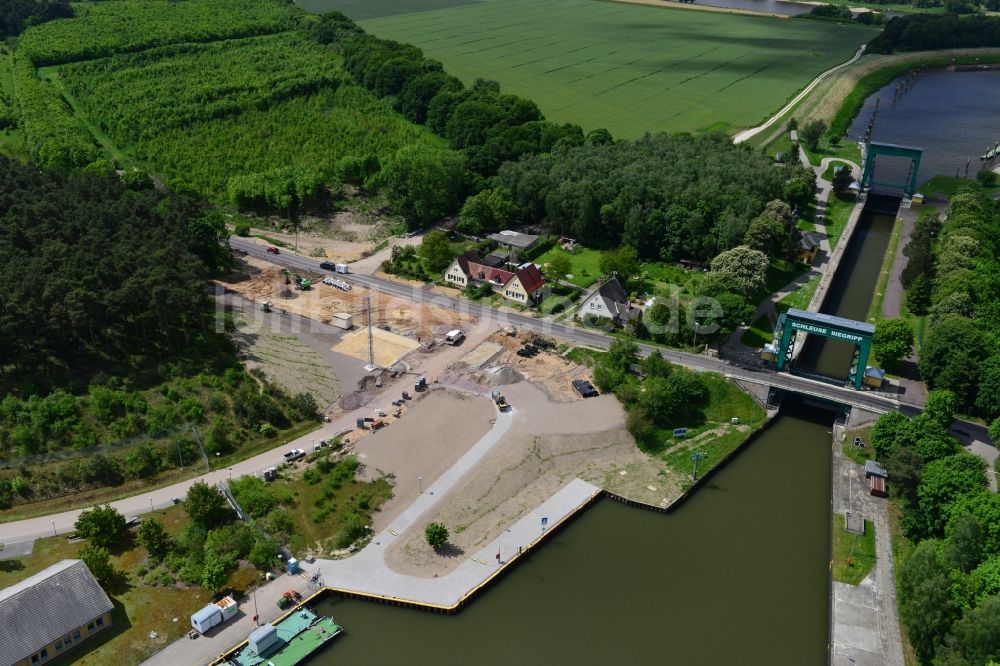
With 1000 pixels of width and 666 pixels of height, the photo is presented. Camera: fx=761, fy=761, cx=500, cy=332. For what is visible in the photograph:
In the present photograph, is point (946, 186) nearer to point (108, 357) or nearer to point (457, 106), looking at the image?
point (457, 106)

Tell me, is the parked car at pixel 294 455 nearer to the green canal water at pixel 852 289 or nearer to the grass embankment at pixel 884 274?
the green canal water at pixel 852 289

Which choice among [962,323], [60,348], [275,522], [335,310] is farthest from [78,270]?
[962,323]

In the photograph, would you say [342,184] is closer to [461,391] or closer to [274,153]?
[274,153]

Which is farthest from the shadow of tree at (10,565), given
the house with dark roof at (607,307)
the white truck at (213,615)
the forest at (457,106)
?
the forest at (457,106)

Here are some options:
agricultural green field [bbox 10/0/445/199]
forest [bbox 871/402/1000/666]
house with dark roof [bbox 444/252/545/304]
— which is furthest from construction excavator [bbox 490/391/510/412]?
agricultural green field [bbox 10/0/445/199]

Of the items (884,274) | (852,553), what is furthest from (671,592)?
(884,274)
